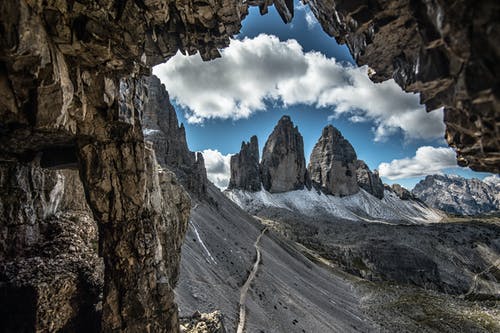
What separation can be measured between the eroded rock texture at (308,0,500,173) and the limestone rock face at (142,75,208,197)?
6372 centimetres

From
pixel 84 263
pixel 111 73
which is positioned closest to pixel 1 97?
pixel 111 73

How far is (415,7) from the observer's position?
7.69 metres

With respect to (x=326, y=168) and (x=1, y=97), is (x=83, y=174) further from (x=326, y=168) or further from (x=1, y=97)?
(x=326, y=168)

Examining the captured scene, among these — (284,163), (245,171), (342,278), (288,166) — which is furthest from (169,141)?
(288,166)

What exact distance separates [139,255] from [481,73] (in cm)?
1780

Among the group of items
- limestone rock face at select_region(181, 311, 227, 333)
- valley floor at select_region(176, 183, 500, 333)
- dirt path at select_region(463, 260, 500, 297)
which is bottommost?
dirt path at select_region(463, 260, 500, 297)

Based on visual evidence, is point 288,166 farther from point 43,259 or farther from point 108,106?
point 43,259

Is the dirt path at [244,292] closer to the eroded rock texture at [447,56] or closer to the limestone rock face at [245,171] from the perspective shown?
the eroded rock texture at [447,56]

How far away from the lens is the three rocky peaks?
582 ft

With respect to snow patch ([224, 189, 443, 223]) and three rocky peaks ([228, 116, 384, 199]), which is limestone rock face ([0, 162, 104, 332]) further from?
three rocky peaks ([228, 116, 384, 199])

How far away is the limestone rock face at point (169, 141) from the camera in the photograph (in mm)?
74812

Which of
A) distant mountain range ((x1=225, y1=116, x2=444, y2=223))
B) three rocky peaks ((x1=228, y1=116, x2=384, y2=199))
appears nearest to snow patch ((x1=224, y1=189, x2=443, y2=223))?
distant mountain range ((x1=225, y1=116, x2=444, y2=223))

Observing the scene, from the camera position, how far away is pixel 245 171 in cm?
17650

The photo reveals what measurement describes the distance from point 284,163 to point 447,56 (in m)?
178
